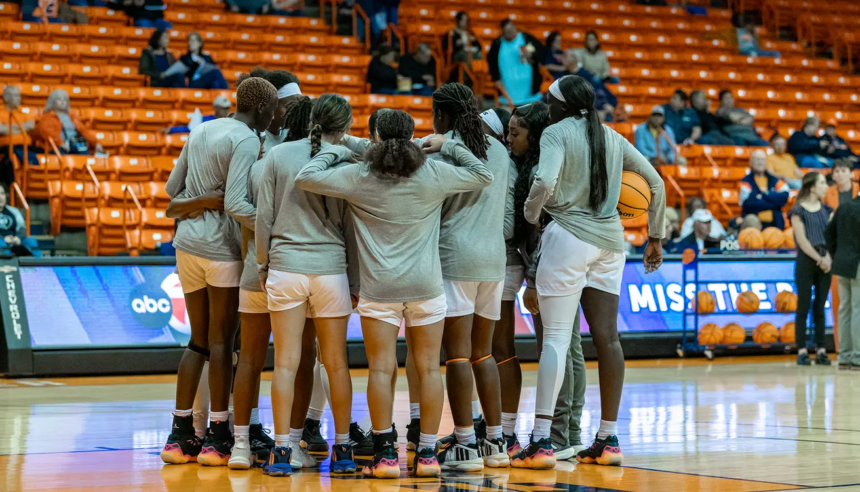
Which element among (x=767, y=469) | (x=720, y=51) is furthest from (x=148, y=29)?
(x=767, y=469)

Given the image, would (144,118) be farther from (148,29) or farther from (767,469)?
(767,469)

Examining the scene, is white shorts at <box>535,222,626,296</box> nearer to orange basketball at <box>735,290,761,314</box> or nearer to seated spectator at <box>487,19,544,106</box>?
orange basketball at <box>735,290,761,314</box>

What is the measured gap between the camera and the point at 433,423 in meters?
5.08

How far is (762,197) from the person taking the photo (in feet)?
48.4

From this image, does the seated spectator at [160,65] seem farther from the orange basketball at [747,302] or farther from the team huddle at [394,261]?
the team huddle at [394,261]

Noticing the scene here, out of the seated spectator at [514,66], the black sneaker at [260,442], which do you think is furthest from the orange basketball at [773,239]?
the black sneaker at [260,442]

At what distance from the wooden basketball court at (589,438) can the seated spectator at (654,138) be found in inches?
228

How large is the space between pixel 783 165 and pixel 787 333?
4.86 meters

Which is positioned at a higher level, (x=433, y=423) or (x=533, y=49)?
(x=533, y=49)

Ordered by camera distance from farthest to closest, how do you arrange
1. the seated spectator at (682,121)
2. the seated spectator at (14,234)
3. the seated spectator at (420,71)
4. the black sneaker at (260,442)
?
the seated spectator at (682,121) < the seated spectator at (420,71) < the seated spectator at (14,234) < the black sneaker at (260,442)

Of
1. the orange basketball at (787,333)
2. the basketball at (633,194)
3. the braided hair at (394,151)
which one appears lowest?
the orange basketball at (787,333)

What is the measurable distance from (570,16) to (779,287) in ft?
28.9

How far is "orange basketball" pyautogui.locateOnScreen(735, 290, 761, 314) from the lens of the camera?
12125 mm

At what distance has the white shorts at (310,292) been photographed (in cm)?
505
